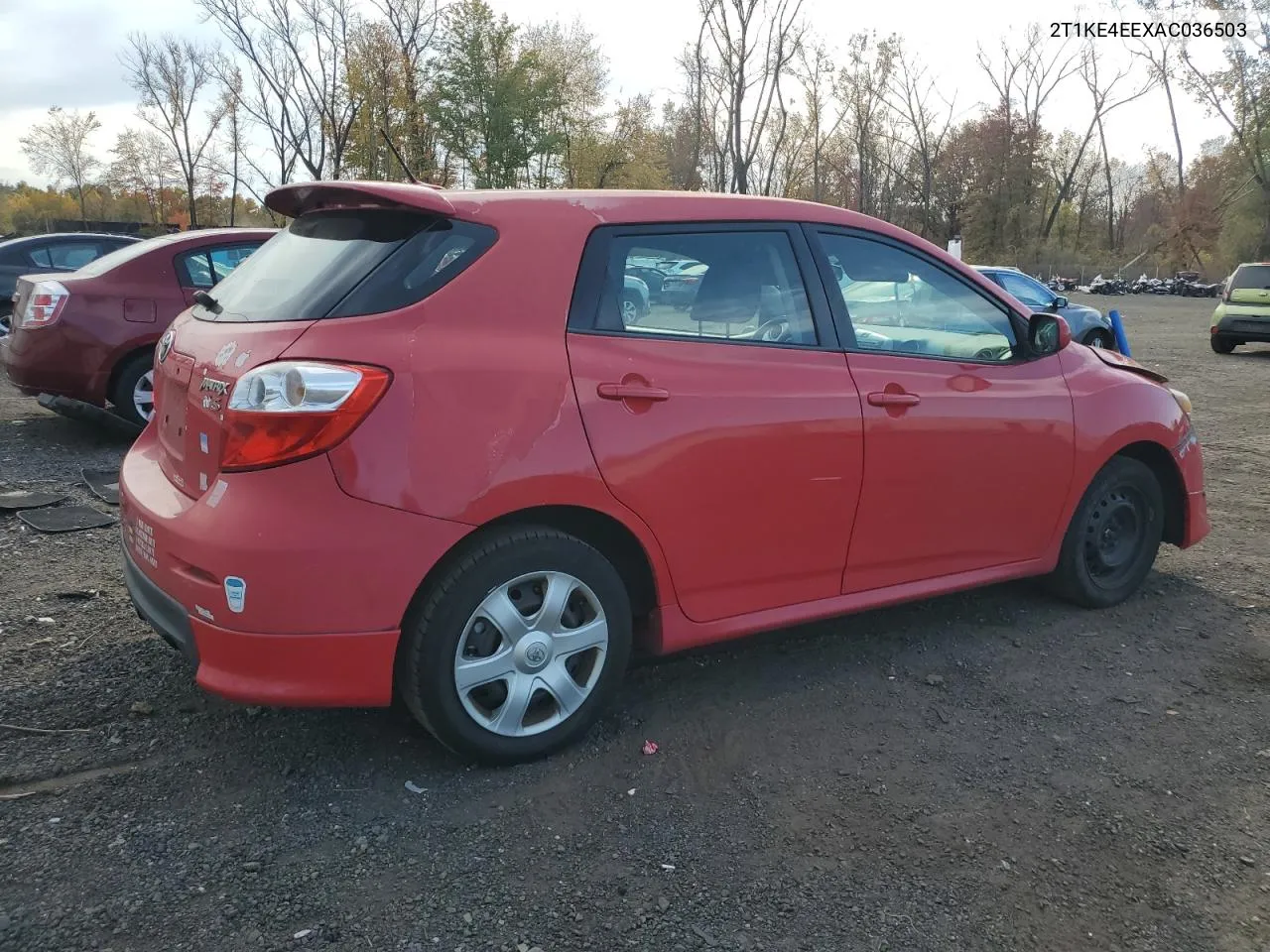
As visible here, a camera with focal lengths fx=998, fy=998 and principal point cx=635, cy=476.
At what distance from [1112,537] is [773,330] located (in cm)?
218

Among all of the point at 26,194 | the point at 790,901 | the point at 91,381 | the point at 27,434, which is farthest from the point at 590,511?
the point at 26,194

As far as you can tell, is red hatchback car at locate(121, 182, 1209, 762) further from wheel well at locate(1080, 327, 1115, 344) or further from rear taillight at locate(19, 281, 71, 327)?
wheel well at locate(1080, 327, 1115, 344)

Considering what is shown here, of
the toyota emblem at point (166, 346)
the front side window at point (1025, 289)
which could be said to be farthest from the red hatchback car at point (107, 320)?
the front side window at point (1025, 289)

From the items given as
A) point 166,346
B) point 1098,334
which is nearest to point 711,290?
point 166,346

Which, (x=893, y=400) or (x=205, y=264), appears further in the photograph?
(x=205, y=264)

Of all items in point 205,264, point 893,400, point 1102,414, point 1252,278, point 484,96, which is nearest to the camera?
point 893,400

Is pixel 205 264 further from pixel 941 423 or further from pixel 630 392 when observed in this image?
pixel 941 423

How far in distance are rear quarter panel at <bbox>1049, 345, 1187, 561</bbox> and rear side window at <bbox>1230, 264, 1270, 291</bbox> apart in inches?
686

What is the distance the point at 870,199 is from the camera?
6481 cm

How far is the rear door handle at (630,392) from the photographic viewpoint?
9.84 ft

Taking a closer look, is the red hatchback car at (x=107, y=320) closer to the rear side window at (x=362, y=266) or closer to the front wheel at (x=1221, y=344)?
the rear side window at (x=362, y=266)

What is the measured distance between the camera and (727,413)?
126 inches

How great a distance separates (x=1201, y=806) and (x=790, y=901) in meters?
1.39

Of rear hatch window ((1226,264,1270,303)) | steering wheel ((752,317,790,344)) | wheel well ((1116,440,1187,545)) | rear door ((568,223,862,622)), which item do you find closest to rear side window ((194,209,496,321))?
rear door ((568,223,862,622))
